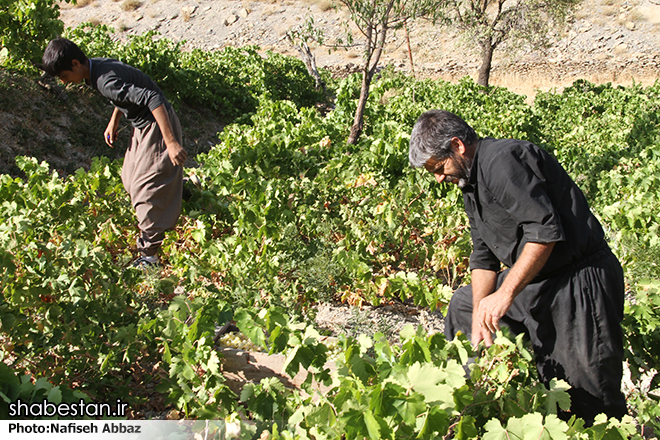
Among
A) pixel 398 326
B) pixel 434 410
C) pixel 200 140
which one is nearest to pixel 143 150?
pixel 398 326

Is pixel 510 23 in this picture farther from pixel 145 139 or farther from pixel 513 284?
pixel 513 284

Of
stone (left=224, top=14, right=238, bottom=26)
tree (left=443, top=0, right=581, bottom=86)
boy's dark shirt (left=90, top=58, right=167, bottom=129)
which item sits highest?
stone (left=224, top=14, right=238, bottom=26)

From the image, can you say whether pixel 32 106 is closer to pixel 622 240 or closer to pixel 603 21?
pixel 622 240

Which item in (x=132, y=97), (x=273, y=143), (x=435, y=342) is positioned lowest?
(x=435, y=342)

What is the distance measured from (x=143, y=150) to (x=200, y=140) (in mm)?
5885

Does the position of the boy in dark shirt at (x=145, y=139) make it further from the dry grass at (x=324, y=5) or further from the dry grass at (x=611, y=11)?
the dry grass at (x=611, y=11)

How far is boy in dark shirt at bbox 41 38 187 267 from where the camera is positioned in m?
3.66

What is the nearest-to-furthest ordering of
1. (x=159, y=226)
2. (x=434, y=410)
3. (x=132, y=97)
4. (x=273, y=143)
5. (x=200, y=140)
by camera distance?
(x=434, y=410), (x=132, y=97), (x=159, y=226), (x=273, y=143), (x=200, y=140)

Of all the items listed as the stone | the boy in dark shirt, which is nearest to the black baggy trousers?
the boy in dark shirt

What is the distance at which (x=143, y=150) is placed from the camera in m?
3.92

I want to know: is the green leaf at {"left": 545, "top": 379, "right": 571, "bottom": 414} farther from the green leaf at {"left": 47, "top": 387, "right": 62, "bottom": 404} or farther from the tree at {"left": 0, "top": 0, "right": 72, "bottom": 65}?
the tree at {"left": 0, "top": 0, "right": 72, "bottom": 65}

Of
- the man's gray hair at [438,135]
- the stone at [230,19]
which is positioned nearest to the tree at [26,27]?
the man's gray hair at [438,135]

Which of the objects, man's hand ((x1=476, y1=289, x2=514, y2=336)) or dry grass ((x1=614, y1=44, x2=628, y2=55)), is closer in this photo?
man's hand ((x1=476, y1=289, x2=514, y2=336))

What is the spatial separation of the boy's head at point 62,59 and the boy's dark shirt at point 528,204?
2.84 meters
